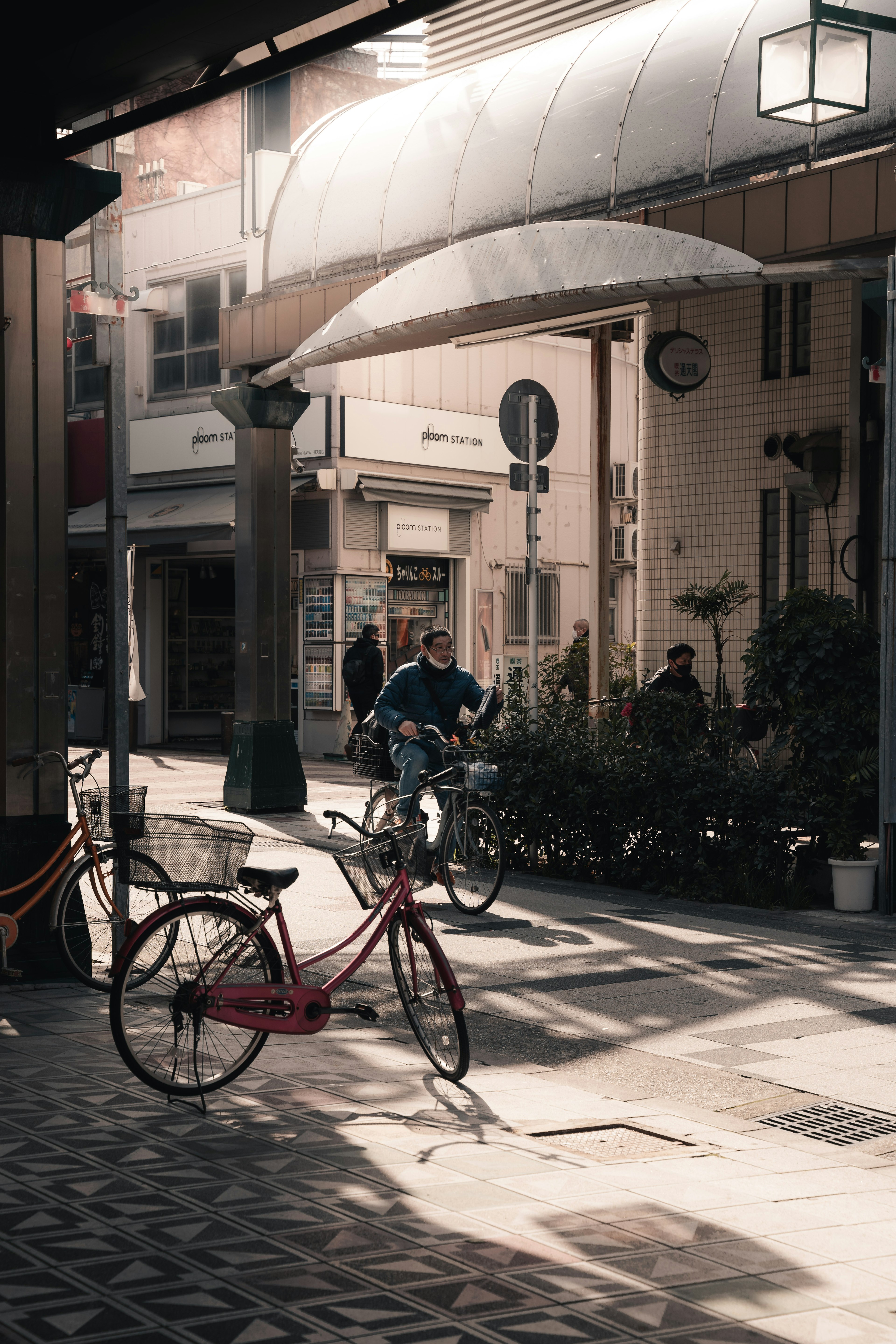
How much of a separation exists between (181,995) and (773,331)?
11193mm

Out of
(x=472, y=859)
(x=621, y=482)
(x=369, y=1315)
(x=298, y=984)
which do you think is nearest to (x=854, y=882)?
(x=472, y=859)

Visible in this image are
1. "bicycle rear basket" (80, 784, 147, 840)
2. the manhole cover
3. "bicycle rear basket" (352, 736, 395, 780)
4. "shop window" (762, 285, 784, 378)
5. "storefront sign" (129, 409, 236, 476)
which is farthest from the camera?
"storefront sign" (129, 409, 236, 476)

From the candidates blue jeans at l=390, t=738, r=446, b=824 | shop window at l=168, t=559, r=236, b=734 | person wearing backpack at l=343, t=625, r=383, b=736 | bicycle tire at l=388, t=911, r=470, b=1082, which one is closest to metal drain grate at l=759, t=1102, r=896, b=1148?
bicycle tire at l=388, t=911, r=470, b=1082

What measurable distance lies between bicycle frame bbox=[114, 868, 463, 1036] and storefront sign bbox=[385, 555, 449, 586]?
18.2 m

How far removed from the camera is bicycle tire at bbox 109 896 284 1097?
18.2ft

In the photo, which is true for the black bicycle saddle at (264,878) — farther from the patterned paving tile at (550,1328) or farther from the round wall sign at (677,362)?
the round wall sign at (677,362)

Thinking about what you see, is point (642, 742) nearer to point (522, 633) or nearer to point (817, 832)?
point (817, 832)

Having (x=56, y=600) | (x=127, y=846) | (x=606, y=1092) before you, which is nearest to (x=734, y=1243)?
(x=606, y=1092)

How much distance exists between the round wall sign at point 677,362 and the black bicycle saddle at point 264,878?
9875 millimetres

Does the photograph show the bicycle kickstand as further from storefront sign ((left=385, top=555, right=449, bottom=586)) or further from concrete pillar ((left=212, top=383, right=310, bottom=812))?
storefront sign ((left=385, top=555, right=449, bottom=586))

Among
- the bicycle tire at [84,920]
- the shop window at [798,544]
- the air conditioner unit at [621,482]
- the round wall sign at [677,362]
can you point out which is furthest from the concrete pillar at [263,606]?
the air conditioner unit at [621,482]

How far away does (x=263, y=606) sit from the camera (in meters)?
15.0

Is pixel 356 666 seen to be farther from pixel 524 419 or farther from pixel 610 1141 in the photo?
pixel 610 1141

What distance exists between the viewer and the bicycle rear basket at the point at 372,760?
1224 cm
